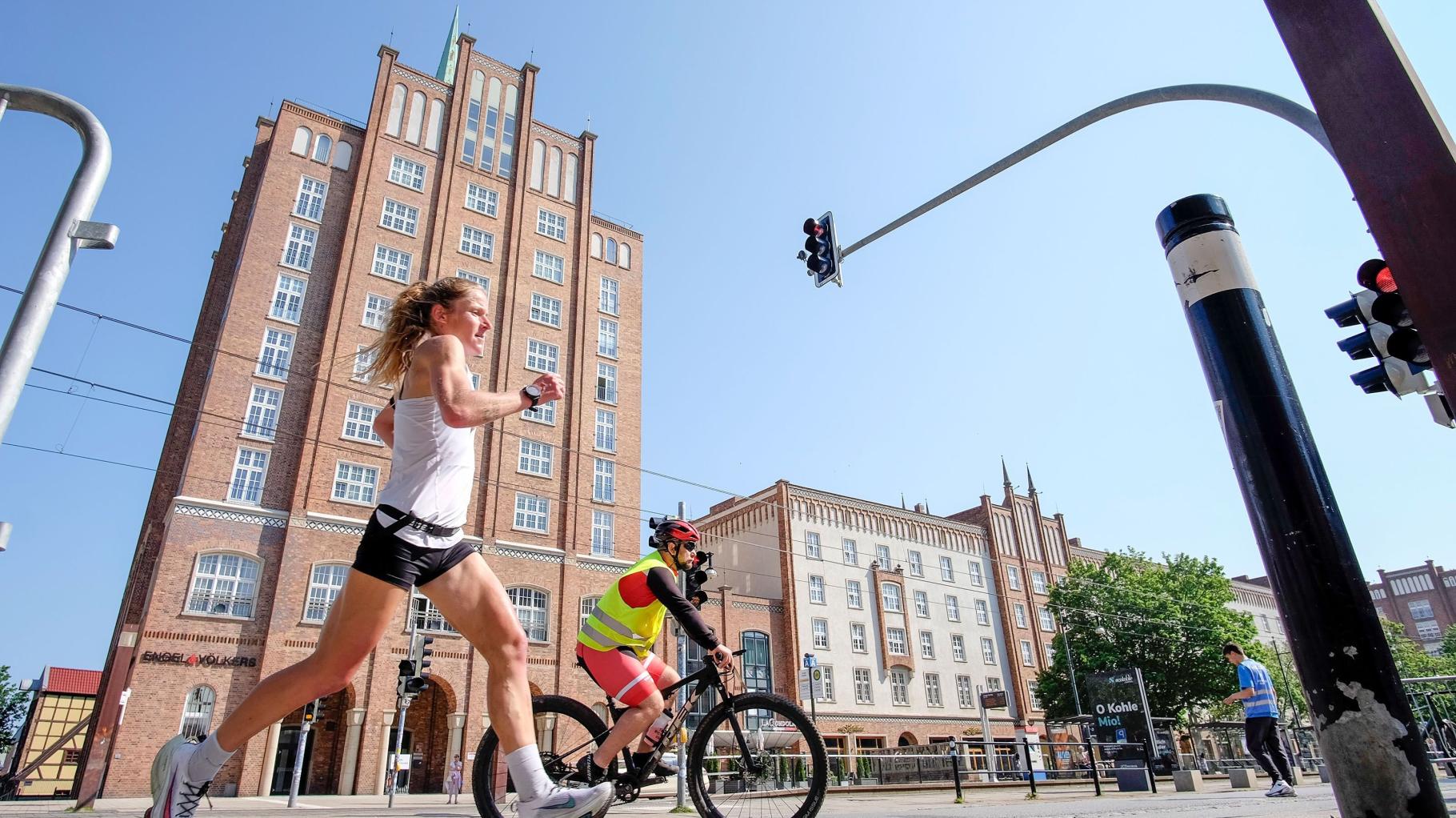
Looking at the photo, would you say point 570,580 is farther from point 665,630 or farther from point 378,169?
point 378,169

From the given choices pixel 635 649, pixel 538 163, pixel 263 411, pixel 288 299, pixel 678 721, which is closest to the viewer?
pixel 678 721

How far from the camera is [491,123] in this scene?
128ft

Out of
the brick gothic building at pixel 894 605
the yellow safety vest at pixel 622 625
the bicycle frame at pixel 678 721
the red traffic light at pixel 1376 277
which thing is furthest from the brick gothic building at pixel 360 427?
the red traffic light at pixel 1376 277

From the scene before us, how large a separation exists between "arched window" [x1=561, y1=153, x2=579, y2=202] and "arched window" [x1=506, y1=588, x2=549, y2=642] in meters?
19.9

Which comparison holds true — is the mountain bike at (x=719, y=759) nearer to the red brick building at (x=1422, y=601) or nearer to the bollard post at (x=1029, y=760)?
the bollard post at (x=1029, y=760)

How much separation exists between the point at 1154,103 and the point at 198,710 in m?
28.8

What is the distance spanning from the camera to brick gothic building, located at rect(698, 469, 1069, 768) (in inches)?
1690

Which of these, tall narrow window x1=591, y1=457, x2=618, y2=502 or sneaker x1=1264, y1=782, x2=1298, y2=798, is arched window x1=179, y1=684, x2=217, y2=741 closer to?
tall narrow window x1=591, y1=457, x2=618, y2=502

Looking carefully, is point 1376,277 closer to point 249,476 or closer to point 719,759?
point 719,759

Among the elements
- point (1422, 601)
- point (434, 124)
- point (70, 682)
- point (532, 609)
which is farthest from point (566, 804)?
point (1422, 601)

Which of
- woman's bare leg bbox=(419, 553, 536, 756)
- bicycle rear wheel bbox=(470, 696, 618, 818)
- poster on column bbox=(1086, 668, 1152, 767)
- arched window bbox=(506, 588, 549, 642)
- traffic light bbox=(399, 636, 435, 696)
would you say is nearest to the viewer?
woman's bare leg bbox=(419, 553, 536, 756)

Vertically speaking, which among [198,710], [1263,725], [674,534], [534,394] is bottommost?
[1263,725]

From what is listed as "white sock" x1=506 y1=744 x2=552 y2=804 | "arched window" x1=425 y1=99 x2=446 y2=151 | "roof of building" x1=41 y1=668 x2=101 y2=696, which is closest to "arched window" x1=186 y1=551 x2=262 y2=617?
"arched window" x1=425 y1=99 x2=446 y2=151

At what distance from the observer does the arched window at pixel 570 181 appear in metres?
40.0
